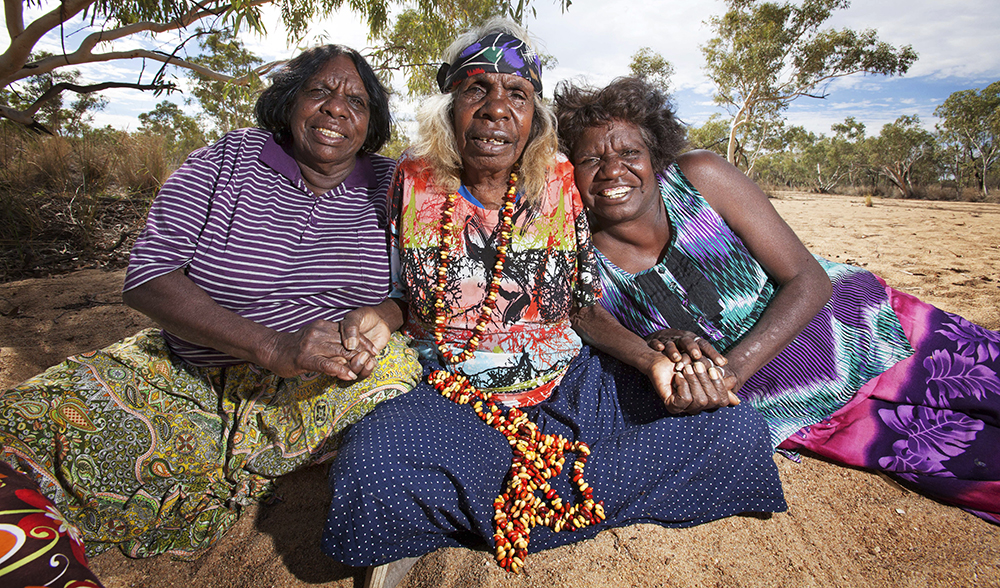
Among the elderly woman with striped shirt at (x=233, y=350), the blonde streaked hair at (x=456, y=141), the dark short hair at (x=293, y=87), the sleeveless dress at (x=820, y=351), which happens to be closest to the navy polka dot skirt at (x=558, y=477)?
the elderly woman with striped shirt at (x=233, y=350)

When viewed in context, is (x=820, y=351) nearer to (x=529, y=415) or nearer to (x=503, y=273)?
(x=529, y=415)

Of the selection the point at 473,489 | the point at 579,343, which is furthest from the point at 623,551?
the point at 579,343

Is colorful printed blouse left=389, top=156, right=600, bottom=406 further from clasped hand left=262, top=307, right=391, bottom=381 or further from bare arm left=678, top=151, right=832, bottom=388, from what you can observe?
bare arm left=678, top=151, right=832, bottom=388

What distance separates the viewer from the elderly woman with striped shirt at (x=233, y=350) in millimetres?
1895

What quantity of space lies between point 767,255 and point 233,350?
2.39 meters

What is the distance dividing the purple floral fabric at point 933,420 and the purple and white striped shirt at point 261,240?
2.37 metres

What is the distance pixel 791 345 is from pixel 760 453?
0.69m

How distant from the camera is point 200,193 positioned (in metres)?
2.15

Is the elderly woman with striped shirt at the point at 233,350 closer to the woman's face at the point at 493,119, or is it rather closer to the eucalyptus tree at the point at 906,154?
the woman's face at the point at 493,119

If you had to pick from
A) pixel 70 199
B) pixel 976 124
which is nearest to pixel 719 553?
pixel 70 199

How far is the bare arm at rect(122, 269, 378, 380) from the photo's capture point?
6.20 feet

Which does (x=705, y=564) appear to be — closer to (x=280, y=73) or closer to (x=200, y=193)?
(x=200, y=193)

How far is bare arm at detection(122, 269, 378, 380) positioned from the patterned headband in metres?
1.18

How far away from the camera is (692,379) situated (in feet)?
6.63
